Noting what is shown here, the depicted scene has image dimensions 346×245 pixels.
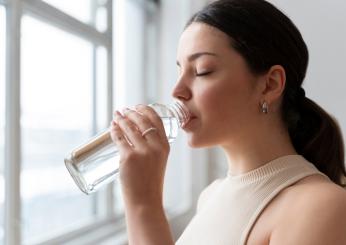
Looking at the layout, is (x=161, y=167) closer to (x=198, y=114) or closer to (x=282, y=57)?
(x=198, y=114)

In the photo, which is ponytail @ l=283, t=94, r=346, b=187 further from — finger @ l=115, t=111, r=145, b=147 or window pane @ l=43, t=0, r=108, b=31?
window pane @ l=43, t=0, r=108, b=31

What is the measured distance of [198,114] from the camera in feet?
2.36

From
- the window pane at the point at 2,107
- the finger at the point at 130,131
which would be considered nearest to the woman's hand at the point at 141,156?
the finger at the point at 130,131

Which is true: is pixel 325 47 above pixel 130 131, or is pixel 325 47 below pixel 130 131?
above

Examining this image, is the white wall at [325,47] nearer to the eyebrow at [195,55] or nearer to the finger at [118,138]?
the eyebrow at [195,55]

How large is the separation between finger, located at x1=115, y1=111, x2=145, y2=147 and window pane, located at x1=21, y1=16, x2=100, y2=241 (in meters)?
0.47

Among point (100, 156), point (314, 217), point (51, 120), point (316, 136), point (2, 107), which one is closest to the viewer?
point (314, 217)

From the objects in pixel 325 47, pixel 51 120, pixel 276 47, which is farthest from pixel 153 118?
pixel 325 47

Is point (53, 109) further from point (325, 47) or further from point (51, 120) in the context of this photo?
point (325, 47)

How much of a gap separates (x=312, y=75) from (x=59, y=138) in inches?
37.5

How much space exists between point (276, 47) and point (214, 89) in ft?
0.41

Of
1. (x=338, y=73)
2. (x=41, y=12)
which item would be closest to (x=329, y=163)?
(x=41, y=12)

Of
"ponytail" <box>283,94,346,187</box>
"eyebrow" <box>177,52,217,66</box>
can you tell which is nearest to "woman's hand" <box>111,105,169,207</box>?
"eyebrow" <box>177,52,217,66</box>

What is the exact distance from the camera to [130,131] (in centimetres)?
65
